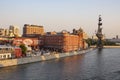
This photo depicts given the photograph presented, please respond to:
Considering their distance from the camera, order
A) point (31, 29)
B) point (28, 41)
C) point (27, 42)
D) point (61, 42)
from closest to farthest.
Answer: point (27, 42)
point (28, 41)
point (61, 42)
point (31, 29)

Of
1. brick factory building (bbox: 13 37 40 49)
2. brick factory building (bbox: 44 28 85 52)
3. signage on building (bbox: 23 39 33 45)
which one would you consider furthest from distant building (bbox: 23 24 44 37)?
signage on building (bbox: 23 39 33 45)

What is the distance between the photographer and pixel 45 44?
91375 mm

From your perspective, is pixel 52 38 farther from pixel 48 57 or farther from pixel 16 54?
pixel 16 54

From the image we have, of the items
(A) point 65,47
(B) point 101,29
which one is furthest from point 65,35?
(B) point 101,29

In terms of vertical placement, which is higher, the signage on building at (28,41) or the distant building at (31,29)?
the distant building at (31,29)

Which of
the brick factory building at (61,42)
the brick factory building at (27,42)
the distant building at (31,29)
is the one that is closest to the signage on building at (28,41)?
the brick factory building at (27,42)

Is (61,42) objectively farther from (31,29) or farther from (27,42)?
(31,29)

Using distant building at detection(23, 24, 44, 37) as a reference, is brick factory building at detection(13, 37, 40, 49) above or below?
below

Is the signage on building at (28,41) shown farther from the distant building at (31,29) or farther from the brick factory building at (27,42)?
the distant building at (31,29)

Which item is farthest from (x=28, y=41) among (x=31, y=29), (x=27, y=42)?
(x=31, y=29)

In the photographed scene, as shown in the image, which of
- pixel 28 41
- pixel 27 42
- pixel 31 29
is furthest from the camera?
pixel 31 29

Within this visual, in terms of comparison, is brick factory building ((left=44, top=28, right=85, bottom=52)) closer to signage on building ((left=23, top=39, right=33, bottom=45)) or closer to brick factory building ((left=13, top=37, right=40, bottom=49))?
brick factory building ((left=13, top=37, right=40, bottom=49))

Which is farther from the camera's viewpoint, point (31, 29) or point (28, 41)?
point (31, 29)

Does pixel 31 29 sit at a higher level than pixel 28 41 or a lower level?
higher
